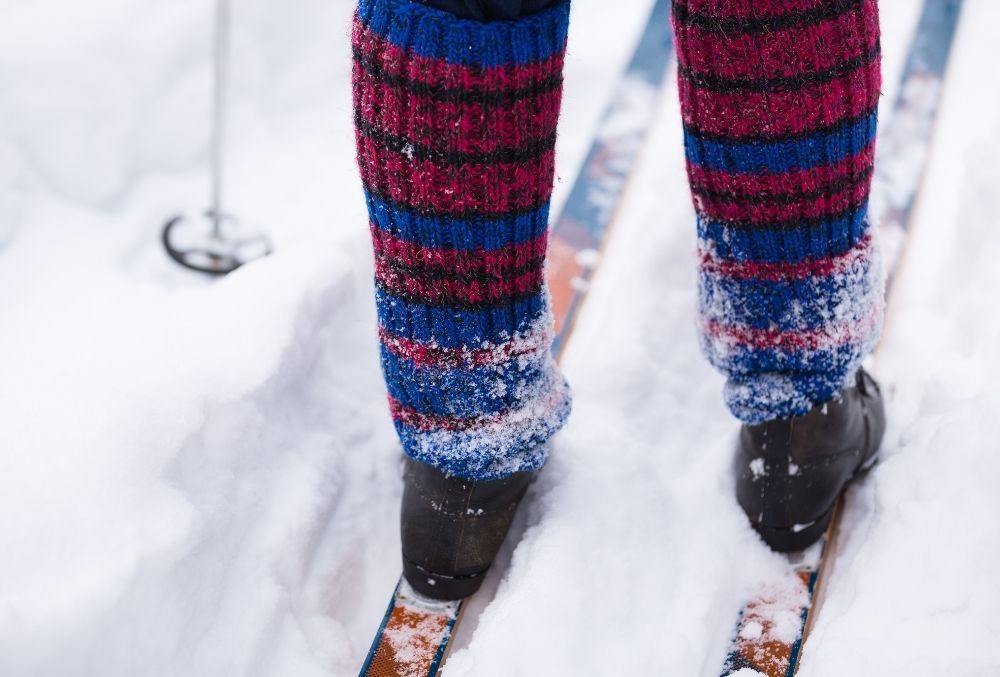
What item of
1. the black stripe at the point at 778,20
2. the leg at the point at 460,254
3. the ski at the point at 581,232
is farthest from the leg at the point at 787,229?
the ski at the point at 581,232

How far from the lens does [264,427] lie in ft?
3.66

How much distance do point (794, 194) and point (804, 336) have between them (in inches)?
6.2

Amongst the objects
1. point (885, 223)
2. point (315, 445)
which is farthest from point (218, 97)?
point (885, 223)

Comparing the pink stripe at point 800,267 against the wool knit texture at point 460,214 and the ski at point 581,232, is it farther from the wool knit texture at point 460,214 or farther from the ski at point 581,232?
the ski at point 581,232

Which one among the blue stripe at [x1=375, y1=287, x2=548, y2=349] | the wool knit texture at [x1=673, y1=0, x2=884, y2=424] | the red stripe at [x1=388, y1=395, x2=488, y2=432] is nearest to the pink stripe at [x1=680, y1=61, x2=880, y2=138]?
the wool knit texture at [x1=673, y1=0, x2=884, y2=424]

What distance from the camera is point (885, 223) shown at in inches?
63.8

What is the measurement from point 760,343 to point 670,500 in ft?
0.76

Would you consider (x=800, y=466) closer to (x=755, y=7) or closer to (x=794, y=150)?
(x=794, y=150)

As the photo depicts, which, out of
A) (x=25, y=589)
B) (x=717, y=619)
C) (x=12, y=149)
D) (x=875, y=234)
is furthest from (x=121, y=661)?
(x=12, y=149)

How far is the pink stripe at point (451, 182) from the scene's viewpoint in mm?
810

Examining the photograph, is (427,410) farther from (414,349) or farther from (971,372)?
(971,372)

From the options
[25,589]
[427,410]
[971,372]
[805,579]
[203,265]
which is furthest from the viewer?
[203,265]

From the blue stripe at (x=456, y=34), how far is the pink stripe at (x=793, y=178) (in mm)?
264

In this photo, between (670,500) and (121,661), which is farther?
(670,500)
